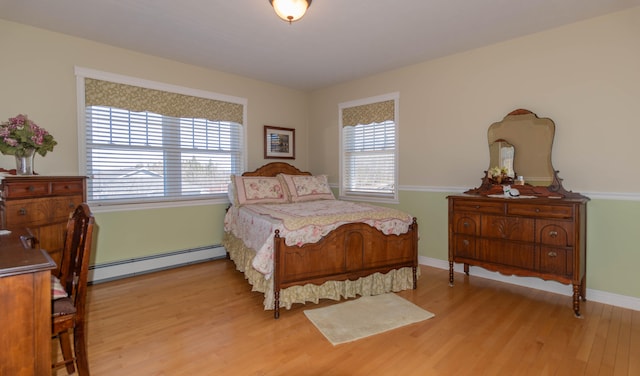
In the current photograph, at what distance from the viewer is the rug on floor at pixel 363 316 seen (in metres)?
2.35

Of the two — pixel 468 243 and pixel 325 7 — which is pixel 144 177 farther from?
pixel 468 243

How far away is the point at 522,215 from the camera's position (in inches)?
113

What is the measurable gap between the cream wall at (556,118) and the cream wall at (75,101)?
7.23 feet

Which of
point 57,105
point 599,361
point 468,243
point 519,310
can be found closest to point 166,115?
point 57,105

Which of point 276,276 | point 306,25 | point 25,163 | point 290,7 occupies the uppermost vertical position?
point 306,25

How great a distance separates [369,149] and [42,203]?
358 centimetres

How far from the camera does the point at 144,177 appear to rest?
376 centimetres

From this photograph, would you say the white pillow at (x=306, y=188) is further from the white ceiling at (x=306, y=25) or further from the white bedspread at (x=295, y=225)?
the white ceiling at (x=306, y=25)

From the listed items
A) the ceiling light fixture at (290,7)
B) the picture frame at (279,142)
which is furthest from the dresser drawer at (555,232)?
the picture frame at (279,142)

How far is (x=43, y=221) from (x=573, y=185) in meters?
4.48

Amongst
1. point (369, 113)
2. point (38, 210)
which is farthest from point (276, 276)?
point (369, 113)

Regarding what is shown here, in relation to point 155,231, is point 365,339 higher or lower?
lower

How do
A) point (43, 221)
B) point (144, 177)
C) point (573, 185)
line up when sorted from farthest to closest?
point (144, 177)
point (573, 185)
point (43, 221)

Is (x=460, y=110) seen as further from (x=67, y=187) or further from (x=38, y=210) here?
(x=38, y=210)
